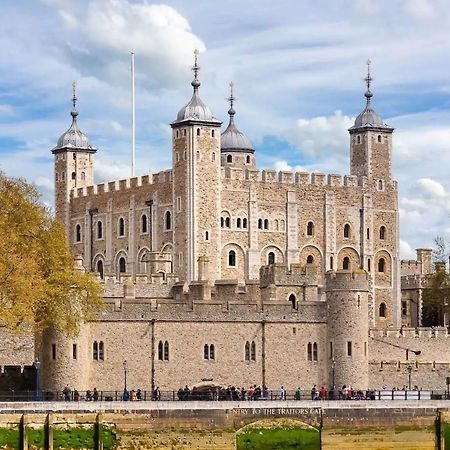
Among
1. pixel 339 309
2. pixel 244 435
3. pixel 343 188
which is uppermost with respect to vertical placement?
pixel 343 188

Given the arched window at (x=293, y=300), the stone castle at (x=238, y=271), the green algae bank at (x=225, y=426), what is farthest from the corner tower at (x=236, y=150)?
the green algae bank at (x=225, y=426)

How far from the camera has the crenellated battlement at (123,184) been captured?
377ft

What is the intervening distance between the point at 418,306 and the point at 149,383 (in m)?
48.2

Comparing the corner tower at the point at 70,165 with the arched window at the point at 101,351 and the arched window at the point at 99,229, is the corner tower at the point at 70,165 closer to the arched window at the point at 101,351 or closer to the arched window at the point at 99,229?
the arched window at the point at 99,229

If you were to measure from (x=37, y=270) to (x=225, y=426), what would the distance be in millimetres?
12221

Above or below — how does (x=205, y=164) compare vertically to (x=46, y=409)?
above

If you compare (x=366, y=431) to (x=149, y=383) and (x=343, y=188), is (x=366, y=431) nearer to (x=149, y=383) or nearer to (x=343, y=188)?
(x=149, y=383)

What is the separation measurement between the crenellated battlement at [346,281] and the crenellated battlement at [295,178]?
1204 inches

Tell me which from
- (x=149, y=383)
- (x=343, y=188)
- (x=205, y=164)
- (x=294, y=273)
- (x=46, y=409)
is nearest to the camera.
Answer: (x=46, y=409)

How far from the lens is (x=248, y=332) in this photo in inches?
3189

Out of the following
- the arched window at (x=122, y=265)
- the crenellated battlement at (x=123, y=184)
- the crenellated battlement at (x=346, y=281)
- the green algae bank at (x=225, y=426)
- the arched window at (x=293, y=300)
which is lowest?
the green algae bank at (x=225, y=426)

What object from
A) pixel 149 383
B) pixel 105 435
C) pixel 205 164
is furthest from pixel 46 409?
pixel 205 164

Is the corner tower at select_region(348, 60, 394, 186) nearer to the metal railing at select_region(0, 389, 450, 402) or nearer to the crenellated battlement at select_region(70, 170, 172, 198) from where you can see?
the crenellated battlement at select_region(70, 170, 172, 198)

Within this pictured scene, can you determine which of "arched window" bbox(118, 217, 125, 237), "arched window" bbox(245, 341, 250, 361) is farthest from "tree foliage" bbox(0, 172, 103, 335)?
"arched window" bbox(118, 217, 125, 237)
